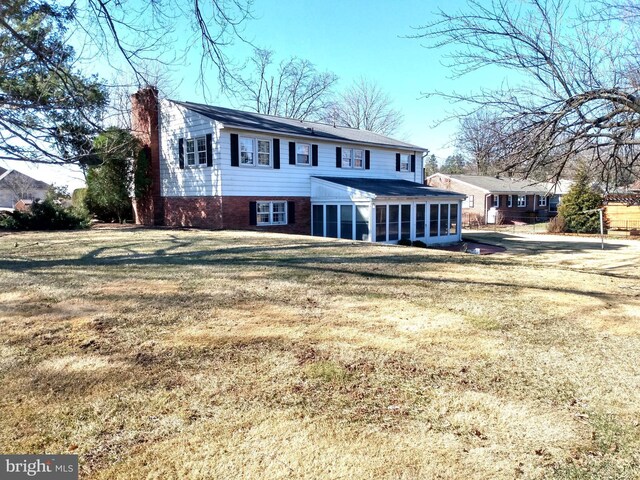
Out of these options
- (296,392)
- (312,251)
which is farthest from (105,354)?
Result: (312,251)

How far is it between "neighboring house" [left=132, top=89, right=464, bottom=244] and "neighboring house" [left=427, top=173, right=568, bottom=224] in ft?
52.4

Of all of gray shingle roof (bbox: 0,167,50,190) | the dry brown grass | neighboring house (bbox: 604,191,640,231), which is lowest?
the dry brown grass

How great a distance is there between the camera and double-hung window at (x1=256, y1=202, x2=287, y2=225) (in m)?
20.0

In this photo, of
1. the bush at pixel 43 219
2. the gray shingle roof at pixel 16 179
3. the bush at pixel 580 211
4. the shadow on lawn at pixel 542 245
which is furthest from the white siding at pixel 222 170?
the gray shingle roof at pixel 16 179

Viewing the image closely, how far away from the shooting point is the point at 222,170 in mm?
18469

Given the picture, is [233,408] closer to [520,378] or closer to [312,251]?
[520,378]

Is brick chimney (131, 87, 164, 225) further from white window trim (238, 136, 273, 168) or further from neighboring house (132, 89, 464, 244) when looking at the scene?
white window trim (238, 136, 273, 168)

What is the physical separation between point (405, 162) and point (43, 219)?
1910 cm

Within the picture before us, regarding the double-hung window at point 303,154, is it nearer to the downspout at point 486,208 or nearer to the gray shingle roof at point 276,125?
the gray shingle roof at point 276,125

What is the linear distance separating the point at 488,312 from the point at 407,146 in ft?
72.5

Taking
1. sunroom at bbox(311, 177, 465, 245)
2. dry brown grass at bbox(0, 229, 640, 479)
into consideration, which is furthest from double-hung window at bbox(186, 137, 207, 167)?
dry brown grass at bbox(0, 229, 640, 479)

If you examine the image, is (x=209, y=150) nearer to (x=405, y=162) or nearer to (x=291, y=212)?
(x=291, y=212)

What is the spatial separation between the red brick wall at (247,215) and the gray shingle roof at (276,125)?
296cm

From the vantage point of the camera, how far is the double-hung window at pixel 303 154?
2127 cm
